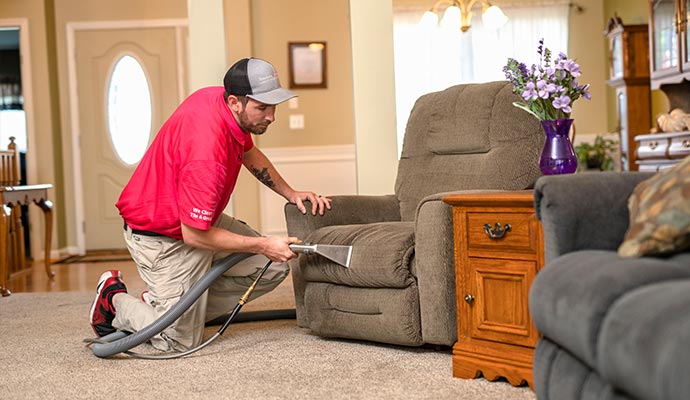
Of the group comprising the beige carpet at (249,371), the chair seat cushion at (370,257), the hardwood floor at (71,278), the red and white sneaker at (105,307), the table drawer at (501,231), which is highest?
the table drawer at (501,231)

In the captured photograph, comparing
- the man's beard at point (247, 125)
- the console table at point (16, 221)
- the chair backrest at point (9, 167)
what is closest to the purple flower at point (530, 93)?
the man's beard at point (247, 125)

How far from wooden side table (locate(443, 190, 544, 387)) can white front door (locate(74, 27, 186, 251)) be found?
5.85 m

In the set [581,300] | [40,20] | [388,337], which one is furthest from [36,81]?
[581,300]

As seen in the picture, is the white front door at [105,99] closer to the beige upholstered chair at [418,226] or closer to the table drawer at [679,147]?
the table drawer at [679,147]

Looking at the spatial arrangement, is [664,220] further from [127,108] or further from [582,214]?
[127,108]

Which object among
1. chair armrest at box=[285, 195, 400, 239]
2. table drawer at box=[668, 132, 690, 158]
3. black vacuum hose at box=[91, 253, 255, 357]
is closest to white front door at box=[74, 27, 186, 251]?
table drawer at box=[668, 132, 690, 158]

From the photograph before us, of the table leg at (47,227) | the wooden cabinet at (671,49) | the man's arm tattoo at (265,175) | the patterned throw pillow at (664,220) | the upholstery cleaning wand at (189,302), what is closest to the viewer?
the patterned throw pillow at (664,220)

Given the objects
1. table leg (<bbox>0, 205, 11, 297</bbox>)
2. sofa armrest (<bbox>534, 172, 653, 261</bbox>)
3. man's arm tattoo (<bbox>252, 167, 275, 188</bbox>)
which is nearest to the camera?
sofa armrest (<bbox>534, 172, 653, 261</bbox>)

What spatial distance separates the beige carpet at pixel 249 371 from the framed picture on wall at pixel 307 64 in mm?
4063

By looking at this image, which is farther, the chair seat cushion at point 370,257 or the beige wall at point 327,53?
the beige wall at point 327,53

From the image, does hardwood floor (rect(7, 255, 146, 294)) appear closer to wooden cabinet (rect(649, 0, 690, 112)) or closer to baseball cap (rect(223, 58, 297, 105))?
baseball cap (rect(223, 58, 297, 105))

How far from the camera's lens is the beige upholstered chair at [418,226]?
2869mm

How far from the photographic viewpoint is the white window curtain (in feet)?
28.6

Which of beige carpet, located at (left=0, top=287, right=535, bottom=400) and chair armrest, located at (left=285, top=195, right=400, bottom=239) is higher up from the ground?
chair armrest, located at (left=285, top=195, right=400, bottom=239)
